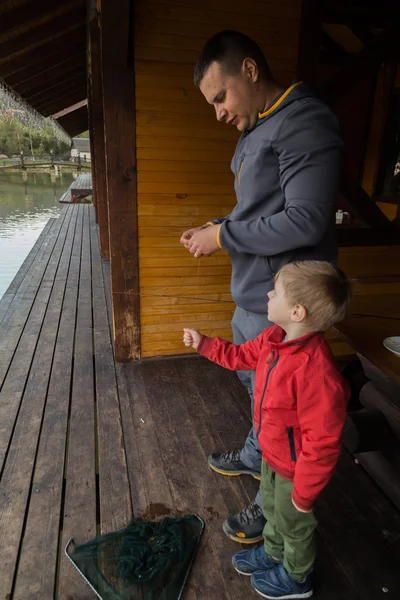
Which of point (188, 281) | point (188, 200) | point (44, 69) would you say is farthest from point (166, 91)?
point (44, 69)

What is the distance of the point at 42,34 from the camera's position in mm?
3227

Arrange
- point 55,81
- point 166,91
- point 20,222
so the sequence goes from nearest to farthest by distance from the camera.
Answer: point 166,91, point 55,81, point 20,222

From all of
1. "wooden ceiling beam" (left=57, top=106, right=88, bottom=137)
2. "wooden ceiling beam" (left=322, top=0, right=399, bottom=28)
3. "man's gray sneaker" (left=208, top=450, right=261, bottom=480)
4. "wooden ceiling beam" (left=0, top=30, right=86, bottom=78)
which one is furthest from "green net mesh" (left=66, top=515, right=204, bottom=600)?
"wooden ceiling beam" (left=57, top=106, right=88, bottom=137)

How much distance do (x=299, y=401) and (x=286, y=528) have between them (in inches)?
17.4

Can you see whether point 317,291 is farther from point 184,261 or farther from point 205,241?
point 184,261

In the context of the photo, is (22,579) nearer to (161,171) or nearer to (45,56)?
(161,171)

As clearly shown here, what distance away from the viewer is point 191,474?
1.81m

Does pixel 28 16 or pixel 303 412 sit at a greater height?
pixel 28 16

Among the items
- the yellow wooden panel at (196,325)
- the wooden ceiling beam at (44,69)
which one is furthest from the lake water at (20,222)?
the yellow wooden panel at (196,325)

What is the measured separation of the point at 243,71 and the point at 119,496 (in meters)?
1.69

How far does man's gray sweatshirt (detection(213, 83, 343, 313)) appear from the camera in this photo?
3.60 feet

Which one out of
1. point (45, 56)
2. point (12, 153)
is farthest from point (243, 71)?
point (12, 153)

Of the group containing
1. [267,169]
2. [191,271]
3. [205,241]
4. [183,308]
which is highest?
[267,169]

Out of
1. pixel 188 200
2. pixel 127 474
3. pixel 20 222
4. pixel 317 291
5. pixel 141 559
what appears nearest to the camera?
pixel 317 291
